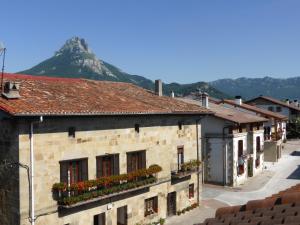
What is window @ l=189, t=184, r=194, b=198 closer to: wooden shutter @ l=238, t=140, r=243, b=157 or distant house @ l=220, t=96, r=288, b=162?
wooden shutter @ l=238, t=140, r=243, b=157

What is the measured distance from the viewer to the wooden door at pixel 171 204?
91.5 feet

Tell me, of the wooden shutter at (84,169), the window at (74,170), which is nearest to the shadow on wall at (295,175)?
the wooden shutter at (84,169)

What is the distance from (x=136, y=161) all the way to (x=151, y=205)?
3546 millimetres

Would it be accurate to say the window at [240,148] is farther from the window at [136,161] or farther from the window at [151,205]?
the window at [136,161]

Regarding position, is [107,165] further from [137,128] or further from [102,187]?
[137,128]

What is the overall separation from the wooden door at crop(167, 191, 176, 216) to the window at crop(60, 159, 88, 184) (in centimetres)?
880

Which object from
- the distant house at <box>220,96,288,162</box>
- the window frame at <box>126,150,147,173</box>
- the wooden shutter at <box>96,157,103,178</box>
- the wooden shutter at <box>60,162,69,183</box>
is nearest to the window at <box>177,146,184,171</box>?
the window frame at <box>126,150,147,173</box>

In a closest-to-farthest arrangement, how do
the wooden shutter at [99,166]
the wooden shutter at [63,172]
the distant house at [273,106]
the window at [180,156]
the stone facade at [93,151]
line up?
1. the stone facade at [93,151]
2. the wooden shutter at [63,172]
3. the wooden shutter at [99,166]
4. the window at [180,156]
5. the distant house at [273,106]

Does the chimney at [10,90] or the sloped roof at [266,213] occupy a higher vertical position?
the chimney at [10,90]

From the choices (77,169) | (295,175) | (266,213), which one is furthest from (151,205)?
(295,175)

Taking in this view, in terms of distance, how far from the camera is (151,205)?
26.2m

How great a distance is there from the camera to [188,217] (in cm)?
2798

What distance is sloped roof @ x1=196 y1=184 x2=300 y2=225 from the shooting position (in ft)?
24.9

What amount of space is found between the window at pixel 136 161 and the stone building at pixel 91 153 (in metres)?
0.06
